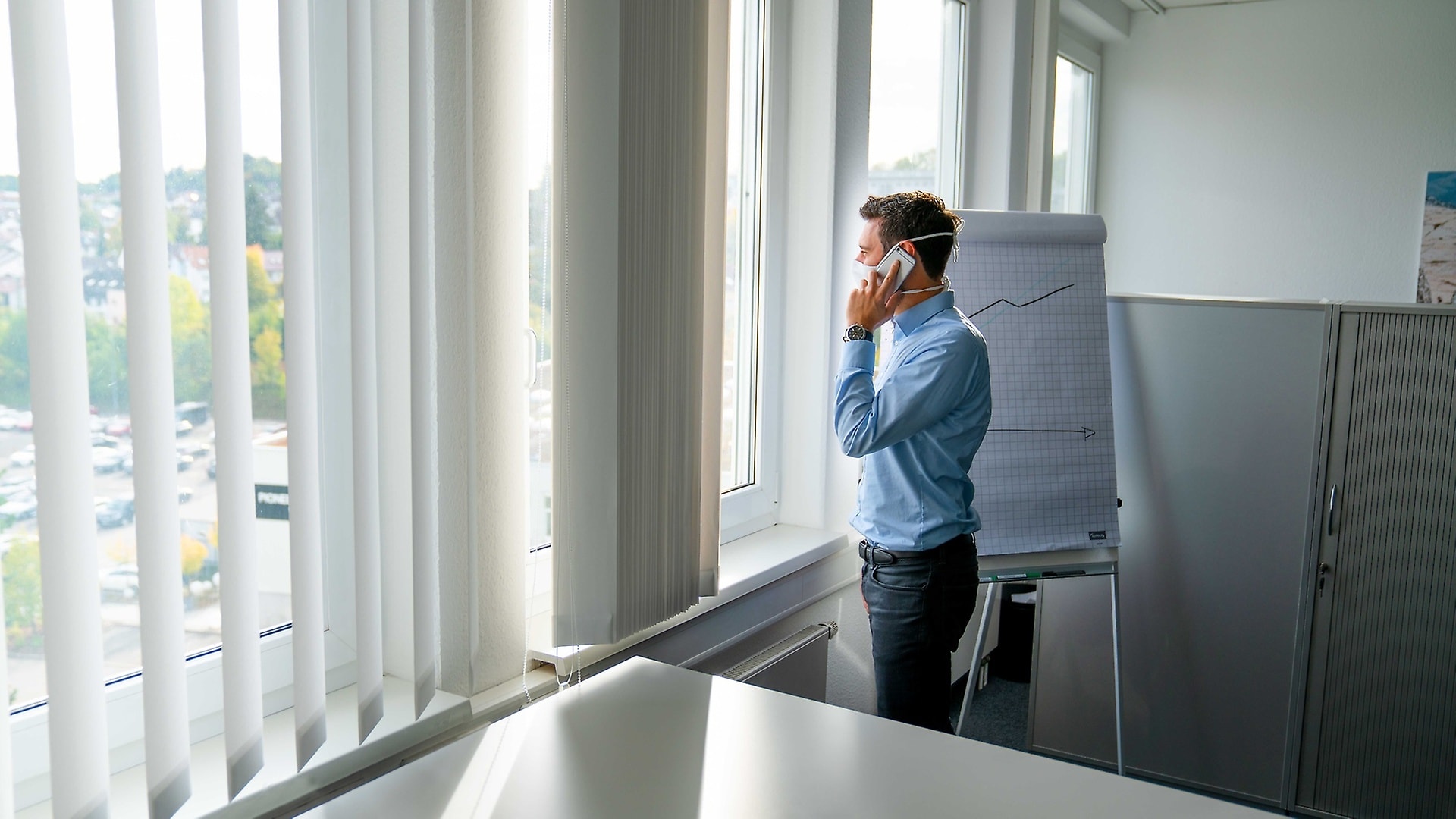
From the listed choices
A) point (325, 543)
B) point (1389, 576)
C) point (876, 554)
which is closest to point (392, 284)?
point (325, 543)

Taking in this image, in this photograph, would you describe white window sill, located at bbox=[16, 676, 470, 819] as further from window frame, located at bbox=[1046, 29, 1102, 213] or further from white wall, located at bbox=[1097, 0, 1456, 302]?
white wall, located at bbox=[1097, 0, 1456, 302]

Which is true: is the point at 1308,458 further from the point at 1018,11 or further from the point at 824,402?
the point at 1018,11

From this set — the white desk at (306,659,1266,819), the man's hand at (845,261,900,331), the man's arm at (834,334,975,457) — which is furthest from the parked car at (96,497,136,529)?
the man's hand at (845,261,900,331)

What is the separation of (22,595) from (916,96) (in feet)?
9.34

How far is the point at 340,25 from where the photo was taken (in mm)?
1412

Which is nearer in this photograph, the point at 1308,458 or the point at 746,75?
the point at 746,75

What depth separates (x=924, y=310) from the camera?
215cm

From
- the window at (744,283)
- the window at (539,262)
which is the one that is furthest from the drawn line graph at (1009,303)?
the window at (539,262)

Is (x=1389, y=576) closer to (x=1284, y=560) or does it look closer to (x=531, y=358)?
(x=1284, y=560)

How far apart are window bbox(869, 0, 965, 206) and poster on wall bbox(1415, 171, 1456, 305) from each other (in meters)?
2.48

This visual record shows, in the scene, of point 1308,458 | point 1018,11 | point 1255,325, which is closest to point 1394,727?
point 1308,458

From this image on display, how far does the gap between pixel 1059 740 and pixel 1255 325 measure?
142cm

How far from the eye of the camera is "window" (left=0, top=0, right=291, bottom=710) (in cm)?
107

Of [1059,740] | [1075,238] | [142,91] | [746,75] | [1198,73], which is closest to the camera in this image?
[142,91]
